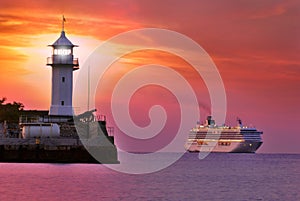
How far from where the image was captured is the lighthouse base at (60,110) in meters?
89.9

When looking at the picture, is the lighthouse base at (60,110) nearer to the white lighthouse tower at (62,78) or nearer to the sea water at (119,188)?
the white lighthouse tower at (62,78)

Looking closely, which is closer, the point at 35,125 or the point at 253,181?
the point at 253,181

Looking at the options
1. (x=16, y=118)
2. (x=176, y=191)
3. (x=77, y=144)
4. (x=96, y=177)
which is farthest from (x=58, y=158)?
(x=176, y=191)

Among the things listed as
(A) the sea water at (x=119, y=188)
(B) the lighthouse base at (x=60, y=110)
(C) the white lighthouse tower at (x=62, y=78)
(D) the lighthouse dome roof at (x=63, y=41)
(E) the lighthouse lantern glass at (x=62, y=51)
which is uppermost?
(D) the lighthouse dome roof at (x=63, y=41)

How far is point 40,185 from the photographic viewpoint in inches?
2415

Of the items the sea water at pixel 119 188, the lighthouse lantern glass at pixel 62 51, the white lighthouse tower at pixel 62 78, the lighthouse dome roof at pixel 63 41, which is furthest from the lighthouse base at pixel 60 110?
the sea water at pixel 119 188

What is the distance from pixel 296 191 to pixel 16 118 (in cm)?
4230

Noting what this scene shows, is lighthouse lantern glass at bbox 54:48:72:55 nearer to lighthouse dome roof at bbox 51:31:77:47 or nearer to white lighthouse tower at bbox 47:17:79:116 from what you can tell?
white lighthouse tower at bbox 47:17:79:116

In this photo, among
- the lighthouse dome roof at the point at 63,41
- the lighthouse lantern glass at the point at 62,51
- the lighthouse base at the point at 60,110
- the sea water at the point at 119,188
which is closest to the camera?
the sea water at the point at 119,188

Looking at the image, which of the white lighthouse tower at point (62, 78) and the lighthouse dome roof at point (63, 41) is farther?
the lighthouse dome roof at point (63, 41)

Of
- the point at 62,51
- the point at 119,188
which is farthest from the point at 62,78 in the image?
the point at 119,188

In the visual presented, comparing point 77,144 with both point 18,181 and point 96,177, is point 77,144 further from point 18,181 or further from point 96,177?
point 18,181

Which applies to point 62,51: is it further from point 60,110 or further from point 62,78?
point 60,110

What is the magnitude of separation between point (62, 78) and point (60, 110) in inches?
135
